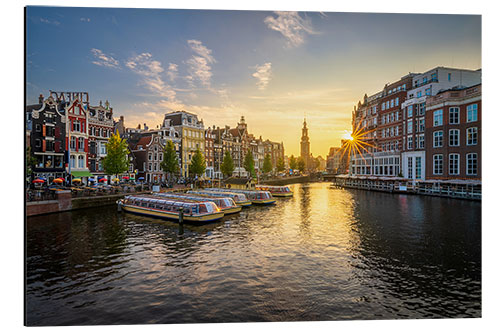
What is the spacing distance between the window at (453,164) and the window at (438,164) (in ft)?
5.86

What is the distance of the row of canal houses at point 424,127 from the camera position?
39906 mm

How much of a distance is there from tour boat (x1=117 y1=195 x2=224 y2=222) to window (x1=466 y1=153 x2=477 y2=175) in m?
32.7

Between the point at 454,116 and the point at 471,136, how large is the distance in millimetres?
5100

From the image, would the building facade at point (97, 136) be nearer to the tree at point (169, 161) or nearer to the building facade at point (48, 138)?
the building facade at point (48, 138)

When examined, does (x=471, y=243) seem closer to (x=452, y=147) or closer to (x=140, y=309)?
(x=140, y=309)

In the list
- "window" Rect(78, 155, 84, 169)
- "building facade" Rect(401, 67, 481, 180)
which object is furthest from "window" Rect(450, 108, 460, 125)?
"window" Rect(78, 155, 84, 169)

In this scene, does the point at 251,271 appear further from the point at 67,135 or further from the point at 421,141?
the point at 421,141

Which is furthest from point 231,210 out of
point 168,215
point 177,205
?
point 168,215

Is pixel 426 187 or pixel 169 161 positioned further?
pixel 169 161

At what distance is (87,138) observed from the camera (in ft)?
159

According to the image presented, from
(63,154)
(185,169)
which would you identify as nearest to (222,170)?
(185,169)

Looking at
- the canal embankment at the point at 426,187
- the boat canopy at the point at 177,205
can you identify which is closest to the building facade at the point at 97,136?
the boat canopy at the point at 177,205

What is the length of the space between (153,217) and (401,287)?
24.2 metres

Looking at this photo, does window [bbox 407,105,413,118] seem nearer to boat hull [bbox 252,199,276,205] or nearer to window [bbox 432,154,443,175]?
window [bbox 432,154,443,175]
